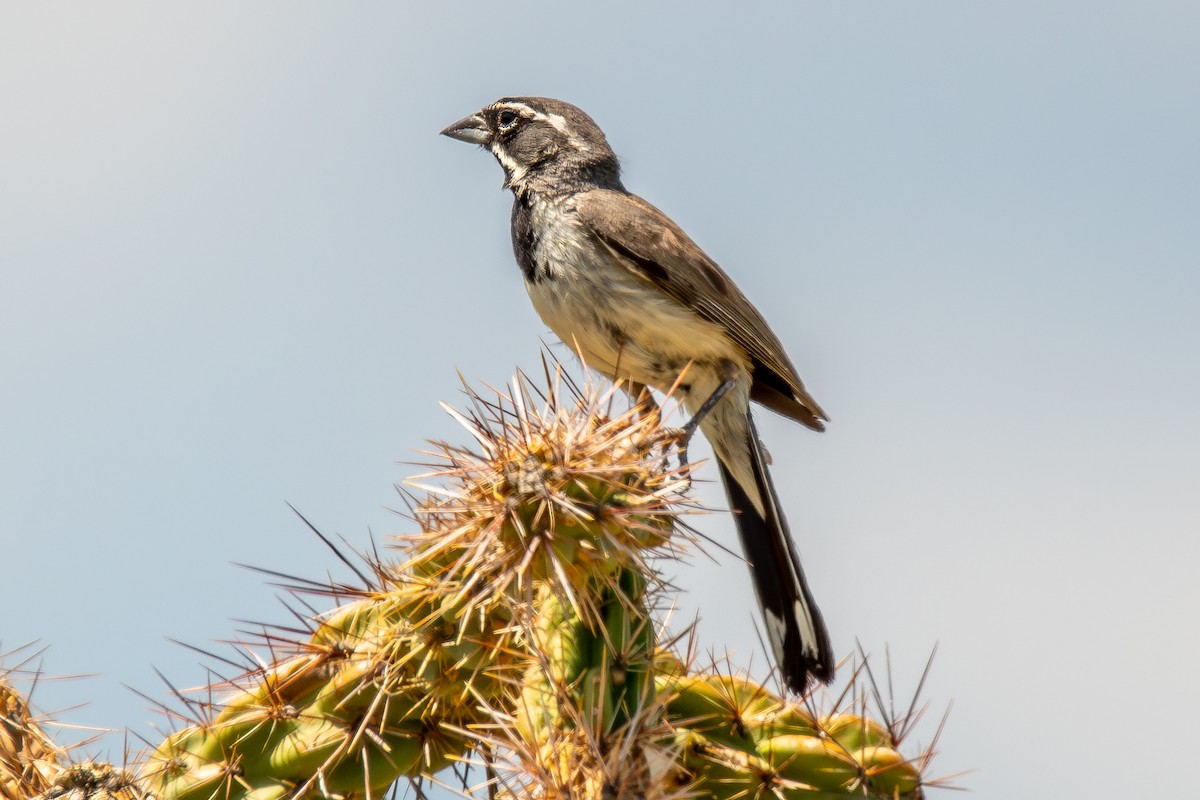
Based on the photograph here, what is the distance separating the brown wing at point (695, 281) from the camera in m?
6.11

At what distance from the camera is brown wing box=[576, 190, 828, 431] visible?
6105 millimetres

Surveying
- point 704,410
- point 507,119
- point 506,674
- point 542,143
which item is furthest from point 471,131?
point 506,674

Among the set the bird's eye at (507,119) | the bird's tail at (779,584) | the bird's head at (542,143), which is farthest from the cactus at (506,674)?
the bird's eye at (507,119)

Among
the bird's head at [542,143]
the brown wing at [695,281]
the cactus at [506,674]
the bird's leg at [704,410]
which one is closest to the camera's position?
the cactus at [506,674]

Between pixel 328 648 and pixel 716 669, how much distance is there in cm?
98

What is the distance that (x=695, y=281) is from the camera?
6.25 meters

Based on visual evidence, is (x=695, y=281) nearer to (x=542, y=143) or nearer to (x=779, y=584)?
(x=542, y=143)

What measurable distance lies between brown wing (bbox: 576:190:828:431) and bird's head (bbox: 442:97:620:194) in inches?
10.5

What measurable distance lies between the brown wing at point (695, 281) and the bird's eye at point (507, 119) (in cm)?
92

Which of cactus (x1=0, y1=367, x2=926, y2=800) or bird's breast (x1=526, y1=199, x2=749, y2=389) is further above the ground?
bird's breast (x1=526, y1=199, x2=749, y2=389)

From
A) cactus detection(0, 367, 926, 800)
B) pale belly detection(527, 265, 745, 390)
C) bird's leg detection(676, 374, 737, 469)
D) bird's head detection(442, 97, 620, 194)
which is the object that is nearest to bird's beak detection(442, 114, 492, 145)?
bird's head detection(442, 97, 620, 194)

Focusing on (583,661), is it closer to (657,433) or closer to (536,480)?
(536,480)

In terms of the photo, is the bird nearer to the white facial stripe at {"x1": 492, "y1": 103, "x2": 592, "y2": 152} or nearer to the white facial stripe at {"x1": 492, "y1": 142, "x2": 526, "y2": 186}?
the white facial stripe at {"x1": 492, "y1": 142, "x2": 526, "y2": 186}

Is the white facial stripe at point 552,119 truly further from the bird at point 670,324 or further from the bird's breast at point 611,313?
the bird's breast at point 611,313
